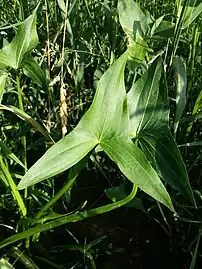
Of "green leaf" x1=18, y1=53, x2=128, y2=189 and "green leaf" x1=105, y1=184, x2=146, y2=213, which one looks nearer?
"green leaf" x1=18, y1=53, x2=128, y2=189

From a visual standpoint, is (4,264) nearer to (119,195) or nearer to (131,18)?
(119,195)

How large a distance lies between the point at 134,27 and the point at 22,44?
0.23 meters

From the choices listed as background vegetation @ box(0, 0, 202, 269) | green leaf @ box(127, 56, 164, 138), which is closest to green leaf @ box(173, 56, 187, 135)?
background vegetation @ box(0, 0, 202, 269)

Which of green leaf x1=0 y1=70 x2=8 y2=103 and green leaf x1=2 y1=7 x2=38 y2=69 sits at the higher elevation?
green leaf x1=2 y1=7 x2=38 y2=69

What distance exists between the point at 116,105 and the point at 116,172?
34 centimetres

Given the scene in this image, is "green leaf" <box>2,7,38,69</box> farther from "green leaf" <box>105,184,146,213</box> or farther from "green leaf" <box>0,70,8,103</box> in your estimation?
"green leaf" <box>105,184,146,213</box>

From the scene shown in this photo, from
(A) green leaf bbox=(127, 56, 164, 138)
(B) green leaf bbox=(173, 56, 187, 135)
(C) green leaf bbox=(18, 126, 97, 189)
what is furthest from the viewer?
(B) green leaf bbox=(173, 56, 187, 135)

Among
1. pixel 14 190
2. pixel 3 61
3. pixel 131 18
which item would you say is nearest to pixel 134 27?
pixel 131 18

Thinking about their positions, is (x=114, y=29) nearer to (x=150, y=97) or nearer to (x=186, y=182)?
(x=150, y=97)

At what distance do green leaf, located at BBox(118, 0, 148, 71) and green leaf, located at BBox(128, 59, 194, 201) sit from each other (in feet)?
0.50

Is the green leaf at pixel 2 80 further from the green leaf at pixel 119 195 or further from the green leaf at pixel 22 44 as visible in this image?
the green leaf at pixel 119 195

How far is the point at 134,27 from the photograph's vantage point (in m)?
1.00

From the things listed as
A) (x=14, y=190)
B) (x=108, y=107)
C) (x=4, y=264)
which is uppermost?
(x=108, y=107)

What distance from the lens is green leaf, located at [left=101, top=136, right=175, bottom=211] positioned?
27.1 inches
